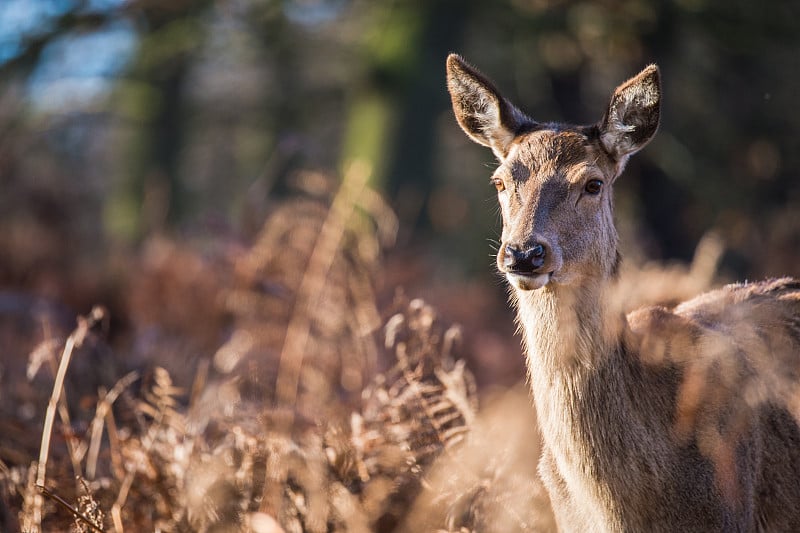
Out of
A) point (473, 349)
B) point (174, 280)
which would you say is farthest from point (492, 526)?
point (174, 280)

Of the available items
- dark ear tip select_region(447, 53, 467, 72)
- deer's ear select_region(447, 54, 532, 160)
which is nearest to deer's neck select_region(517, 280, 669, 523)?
deer's ear select_region(447, 54, 532, 160)

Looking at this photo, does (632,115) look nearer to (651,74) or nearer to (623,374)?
(651,74)

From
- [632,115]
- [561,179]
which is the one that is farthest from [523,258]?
[632,115]

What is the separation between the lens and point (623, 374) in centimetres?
397

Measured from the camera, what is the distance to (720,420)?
3.95m

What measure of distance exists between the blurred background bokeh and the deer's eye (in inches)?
165

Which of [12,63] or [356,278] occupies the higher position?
[356,278]

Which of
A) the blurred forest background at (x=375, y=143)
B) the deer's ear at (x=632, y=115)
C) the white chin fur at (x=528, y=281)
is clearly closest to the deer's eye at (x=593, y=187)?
the deer's ear at (x=632, y=115)

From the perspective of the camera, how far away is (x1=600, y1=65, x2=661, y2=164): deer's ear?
421cm

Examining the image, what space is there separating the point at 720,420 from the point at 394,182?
9888 mm

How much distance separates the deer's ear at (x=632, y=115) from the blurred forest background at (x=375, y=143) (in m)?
2.35

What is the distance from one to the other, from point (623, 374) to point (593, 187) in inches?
33.0

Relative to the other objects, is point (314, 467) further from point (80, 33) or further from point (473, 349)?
point (80, 33)

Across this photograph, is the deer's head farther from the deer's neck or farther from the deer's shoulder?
the deer's shoulder
